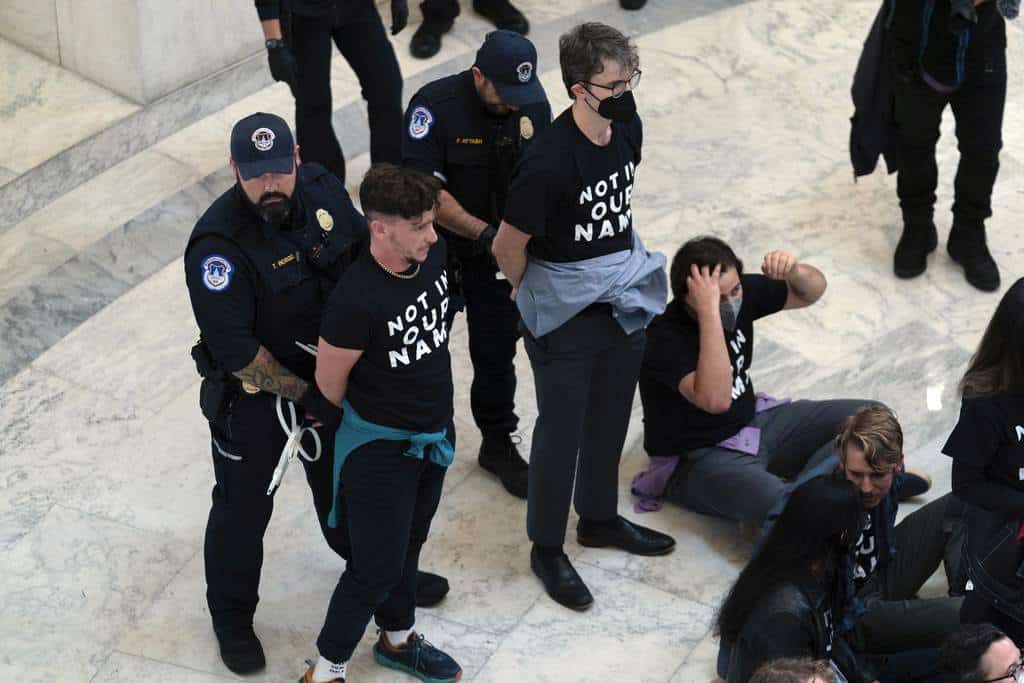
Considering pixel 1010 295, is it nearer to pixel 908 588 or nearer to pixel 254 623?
pixel 908 588

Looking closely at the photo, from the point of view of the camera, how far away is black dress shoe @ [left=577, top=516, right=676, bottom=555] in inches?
177

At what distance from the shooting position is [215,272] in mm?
3520

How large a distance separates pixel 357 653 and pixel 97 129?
2743 millimetres

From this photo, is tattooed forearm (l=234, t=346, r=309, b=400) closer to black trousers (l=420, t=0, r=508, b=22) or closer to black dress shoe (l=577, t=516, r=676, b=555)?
black dress shoe (l=577, t=516, r=676, b=555)

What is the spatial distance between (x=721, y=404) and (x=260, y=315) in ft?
4.60

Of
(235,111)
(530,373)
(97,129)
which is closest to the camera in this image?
(530,373)

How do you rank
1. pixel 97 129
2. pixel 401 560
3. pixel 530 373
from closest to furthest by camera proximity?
1. pixel 401 560
2. pixel 530 373
3. pixel 97 129

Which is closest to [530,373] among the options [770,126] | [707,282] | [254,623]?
[707,282]

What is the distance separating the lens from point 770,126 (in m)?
6.55

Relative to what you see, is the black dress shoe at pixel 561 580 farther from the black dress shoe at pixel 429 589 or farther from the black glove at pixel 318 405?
the black glove at pixel 318 405

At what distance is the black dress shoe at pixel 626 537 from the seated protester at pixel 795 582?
87 cm

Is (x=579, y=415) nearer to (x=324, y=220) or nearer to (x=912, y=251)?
(x=324, y=220)

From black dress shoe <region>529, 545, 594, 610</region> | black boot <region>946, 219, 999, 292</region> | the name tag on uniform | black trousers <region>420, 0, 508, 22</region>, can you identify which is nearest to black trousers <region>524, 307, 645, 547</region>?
black dress shoe <region>529, 545, 594, 610</region>

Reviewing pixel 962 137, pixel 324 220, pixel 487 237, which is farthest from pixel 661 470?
pixel 962 137
